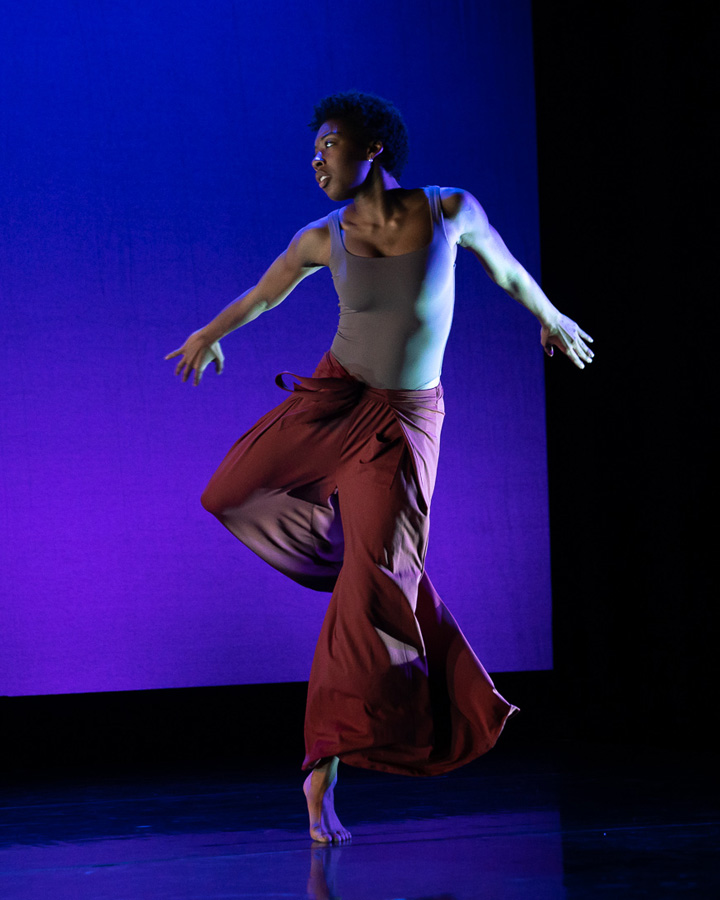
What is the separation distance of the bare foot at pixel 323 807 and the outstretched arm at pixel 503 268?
3.20 ft

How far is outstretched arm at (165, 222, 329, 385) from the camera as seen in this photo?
2.34 m

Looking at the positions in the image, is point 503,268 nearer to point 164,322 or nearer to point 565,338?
point 565,338

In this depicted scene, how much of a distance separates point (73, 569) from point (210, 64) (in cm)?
159

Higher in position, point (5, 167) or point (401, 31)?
point (401, 31)

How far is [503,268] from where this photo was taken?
232 cm

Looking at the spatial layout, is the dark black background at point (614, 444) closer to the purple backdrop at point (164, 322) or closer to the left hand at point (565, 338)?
the purple backdrop at point (164, 322)

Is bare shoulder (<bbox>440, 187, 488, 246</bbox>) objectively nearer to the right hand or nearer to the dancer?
the dancer

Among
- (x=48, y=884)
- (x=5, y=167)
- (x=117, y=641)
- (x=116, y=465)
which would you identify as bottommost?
(x=48, y=884)

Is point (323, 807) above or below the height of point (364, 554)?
below

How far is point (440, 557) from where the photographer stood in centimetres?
348

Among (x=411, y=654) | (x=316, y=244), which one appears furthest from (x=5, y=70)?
(x=411, y=654)

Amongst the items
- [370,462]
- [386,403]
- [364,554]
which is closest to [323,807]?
[364,554]

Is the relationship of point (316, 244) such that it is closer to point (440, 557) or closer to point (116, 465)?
point (116, 465)

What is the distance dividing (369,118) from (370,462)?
71 centimetres
